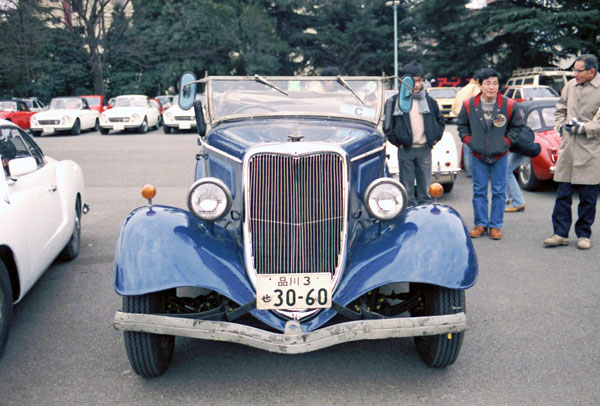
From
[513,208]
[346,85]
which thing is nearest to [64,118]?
[513,208]

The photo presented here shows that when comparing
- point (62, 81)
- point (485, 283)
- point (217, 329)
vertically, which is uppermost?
point (62, 81)

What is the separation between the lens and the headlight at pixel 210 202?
3.89 m

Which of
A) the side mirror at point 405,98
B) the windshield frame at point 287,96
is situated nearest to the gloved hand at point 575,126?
the side mirror at point 405,98

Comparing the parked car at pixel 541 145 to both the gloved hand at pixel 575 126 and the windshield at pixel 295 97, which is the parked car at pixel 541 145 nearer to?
the gloved hand at pixel 575 126

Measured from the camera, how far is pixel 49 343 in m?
4.43

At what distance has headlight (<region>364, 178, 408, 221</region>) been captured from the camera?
3.94 metres

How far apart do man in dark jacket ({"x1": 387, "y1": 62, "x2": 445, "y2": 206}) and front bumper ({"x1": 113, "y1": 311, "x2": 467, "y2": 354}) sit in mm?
3532

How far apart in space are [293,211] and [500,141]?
3765mm

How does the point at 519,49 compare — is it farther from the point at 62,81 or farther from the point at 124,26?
the point at 62,81

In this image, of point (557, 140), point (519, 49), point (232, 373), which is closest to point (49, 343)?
point (232, 373)

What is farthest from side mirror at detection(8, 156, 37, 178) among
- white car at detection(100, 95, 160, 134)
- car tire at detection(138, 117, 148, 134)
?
car tire at detection(138, 117, 148, 134)

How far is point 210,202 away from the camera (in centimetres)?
391

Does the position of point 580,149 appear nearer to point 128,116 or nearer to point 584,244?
point 584,244

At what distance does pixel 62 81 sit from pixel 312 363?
39436 mm
